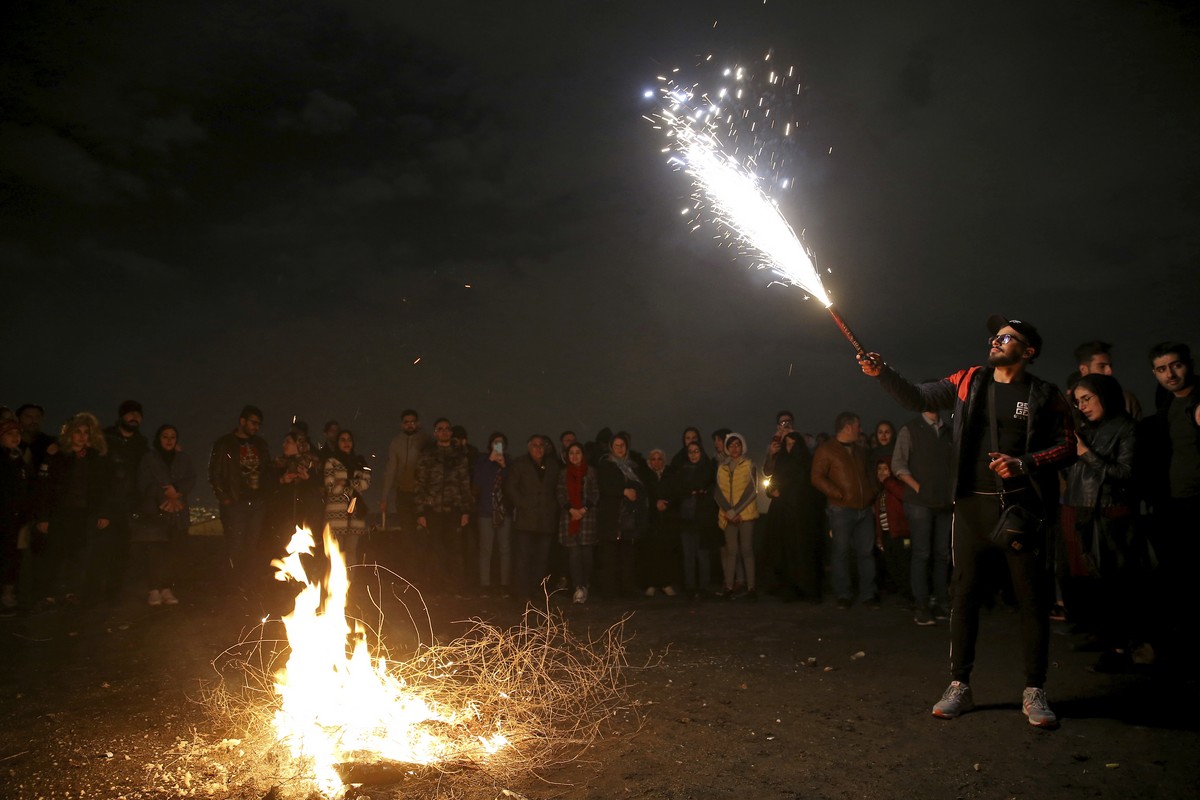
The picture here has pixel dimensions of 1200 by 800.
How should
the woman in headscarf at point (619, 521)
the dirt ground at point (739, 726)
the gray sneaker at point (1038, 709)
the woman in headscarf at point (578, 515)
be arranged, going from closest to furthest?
the dirt ground at point (739, 726) → the gray sneaker at point (1038, 709) → the woman in headscarf at point (578, 515) → the woman in headscarf at point (619, 521)

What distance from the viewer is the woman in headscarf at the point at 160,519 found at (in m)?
9.10

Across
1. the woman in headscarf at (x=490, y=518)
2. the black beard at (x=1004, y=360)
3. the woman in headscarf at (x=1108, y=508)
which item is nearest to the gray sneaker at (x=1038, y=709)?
the woman in headscarf at (x=1108, y=508)

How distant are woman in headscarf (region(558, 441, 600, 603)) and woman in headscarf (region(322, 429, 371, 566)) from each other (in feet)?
9.06

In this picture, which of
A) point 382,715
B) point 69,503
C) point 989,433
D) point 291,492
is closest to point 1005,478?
point 989,433

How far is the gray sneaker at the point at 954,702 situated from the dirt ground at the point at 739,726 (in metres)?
0.08

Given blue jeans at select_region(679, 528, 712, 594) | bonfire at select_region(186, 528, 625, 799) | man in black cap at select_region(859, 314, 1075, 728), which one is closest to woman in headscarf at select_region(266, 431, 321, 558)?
bonfire at select_region(186, 528, 625, 799)

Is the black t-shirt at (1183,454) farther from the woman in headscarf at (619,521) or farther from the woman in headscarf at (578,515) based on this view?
the woman in headscarf at (578,515)

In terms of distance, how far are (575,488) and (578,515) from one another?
0.42 metres

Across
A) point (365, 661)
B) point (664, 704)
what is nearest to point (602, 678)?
point (664, 704)

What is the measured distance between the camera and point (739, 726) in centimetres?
476

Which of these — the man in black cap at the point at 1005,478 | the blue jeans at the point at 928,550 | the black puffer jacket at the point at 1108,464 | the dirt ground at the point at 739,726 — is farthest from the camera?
the blue jeans at the point at 928,550

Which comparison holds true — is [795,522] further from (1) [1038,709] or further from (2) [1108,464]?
(1) [1038,709]

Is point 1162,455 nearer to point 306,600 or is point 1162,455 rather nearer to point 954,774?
point 954,774

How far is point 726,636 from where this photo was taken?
25.0 ft
